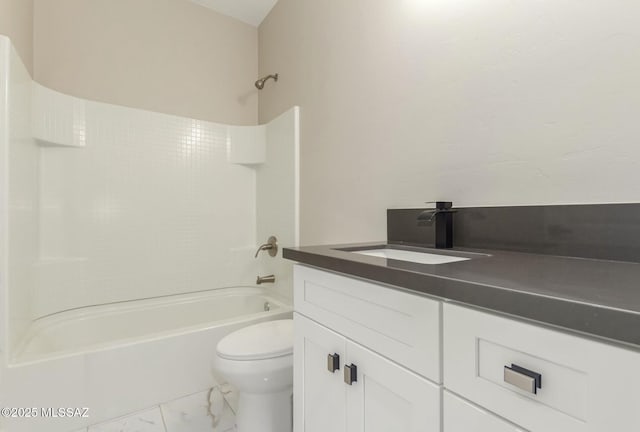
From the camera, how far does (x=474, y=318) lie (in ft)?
1.53

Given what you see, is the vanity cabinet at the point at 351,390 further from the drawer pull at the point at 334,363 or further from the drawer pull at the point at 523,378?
the drawer pull at the point at 523,378

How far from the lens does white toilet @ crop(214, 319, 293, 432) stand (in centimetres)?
115

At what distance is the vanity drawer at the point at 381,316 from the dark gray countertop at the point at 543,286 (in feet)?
0.12

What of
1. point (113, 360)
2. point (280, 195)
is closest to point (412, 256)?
point (280, 195)

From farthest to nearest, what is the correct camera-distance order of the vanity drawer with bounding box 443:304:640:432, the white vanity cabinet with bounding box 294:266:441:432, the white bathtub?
the white bathtub → the white vanity cabinet with bounding box 294:266:441:432 → the vanity drawer with bounding box 443:304:640:432

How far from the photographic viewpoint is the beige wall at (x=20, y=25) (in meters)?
1.33

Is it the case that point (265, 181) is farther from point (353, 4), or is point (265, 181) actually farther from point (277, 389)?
point (277, 389)

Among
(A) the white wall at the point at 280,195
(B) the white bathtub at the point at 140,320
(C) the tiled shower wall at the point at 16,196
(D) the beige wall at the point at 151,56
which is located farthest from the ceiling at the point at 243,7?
(B) the white bathtub at the point at 140,320

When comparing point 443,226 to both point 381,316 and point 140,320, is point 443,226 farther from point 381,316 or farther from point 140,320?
point 140,320

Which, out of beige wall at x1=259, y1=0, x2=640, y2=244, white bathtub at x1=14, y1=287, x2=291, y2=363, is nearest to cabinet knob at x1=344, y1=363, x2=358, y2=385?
beige wall at x1=259, y1=0, x2=640, y2=244

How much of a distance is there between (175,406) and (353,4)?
7.41ft

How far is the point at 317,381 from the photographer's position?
827 millimetres

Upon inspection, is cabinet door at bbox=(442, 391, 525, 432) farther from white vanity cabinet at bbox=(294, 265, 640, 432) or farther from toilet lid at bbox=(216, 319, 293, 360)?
toilet lid at bbox=(216, 319, 293, 360)

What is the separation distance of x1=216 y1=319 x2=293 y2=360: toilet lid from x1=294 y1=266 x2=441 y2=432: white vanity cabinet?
0.96 feet
